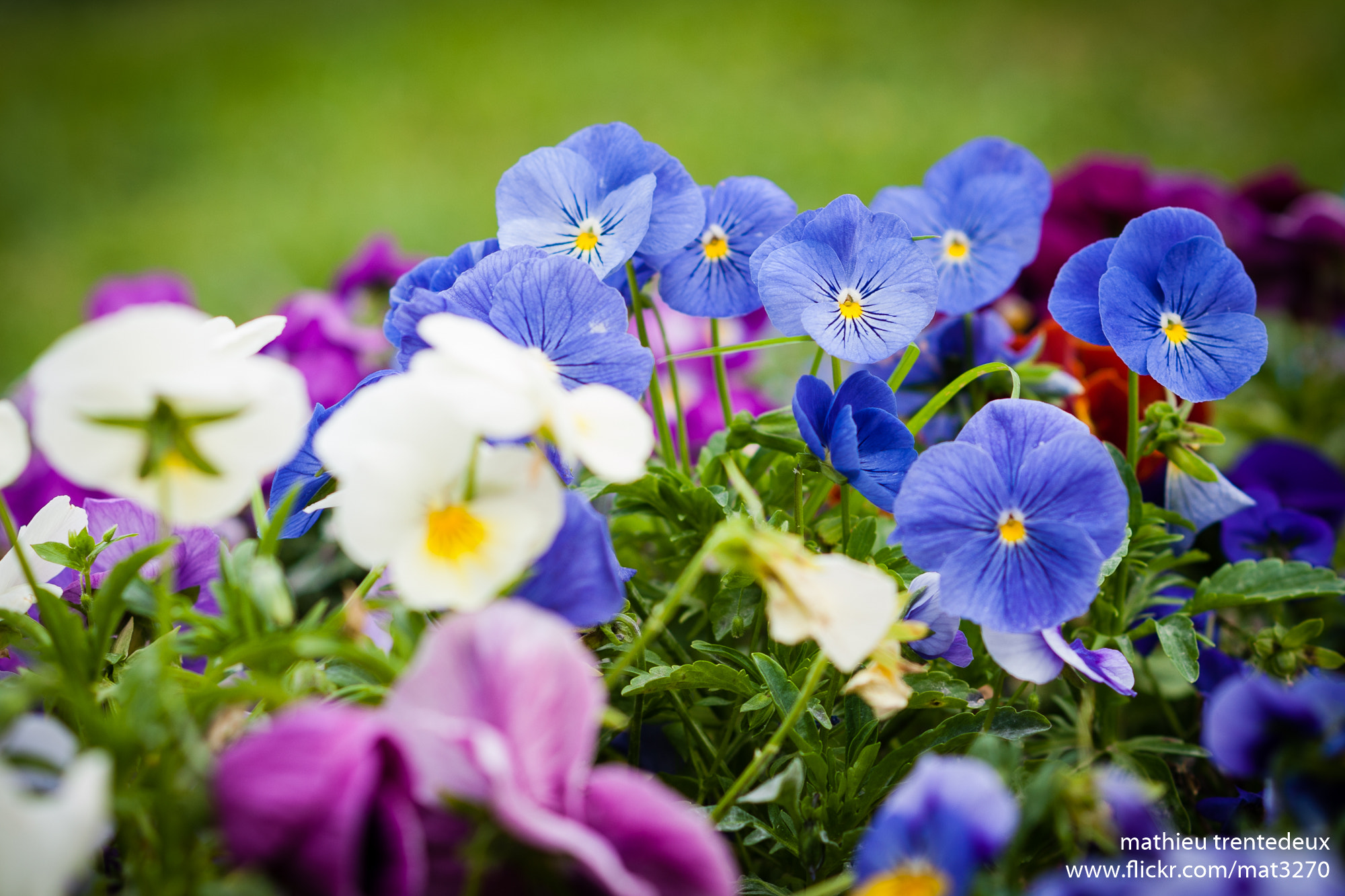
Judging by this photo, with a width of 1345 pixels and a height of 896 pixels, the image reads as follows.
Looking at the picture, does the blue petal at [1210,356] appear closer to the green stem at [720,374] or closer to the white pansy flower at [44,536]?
the green stem at [720,374]

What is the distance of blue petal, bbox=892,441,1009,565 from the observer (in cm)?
49

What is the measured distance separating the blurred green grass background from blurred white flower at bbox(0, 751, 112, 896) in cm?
222

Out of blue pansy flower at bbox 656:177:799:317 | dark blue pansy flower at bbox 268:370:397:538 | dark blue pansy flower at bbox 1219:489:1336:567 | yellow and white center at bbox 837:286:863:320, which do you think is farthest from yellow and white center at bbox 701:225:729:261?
dark blue pansy flower at bbox 1219:489:1336:567

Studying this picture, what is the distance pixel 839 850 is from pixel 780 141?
10.0 ft

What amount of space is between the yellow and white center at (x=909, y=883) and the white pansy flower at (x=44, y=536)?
47cm

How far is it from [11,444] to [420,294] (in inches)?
8.2

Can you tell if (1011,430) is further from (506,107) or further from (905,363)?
(506,107)

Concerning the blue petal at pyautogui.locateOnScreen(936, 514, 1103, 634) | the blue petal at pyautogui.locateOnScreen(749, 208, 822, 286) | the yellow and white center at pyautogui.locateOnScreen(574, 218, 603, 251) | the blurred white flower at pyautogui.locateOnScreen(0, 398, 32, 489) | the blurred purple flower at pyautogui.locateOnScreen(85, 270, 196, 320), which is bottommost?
the blue petal at pyautogui.locateOnScreen(936, 514, 1103, 634)

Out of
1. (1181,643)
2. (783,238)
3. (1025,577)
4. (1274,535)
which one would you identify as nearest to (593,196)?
(783,238)

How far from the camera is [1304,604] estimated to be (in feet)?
2.71

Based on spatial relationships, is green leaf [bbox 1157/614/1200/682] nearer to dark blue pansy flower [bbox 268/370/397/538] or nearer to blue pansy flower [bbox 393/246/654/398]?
blue pansy flower [bbox 393/246/654/398]

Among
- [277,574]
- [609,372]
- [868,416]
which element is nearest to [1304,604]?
[868,416]

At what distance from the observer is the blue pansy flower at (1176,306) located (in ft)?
1.86

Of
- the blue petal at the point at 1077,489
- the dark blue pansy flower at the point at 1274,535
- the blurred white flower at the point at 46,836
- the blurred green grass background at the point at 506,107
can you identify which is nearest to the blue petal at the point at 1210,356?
the blue petal at the point at 1077,489
